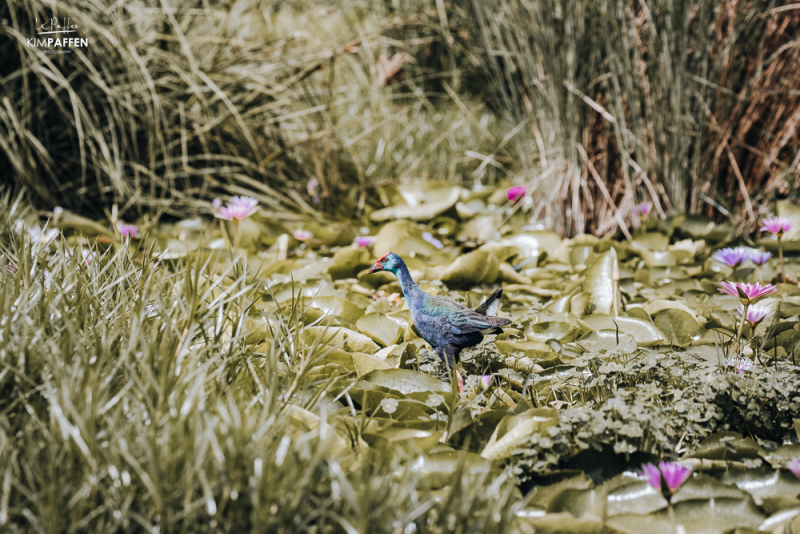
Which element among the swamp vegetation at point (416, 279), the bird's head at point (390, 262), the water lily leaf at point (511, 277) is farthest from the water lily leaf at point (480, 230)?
the bird's head at point (390, 262)

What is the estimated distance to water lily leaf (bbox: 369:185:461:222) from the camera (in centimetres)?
337

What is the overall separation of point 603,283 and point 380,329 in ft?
2.61

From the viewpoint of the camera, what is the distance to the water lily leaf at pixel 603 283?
2.10m

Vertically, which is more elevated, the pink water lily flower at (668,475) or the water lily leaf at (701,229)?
the pink water lily flower at (668,475)

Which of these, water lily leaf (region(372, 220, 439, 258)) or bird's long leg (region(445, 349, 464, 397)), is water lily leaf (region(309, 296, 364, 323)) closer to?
bird's long leg (region(445, 349, 464, 397))

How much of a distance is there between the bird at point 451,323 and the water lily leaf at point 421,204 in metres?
1.68

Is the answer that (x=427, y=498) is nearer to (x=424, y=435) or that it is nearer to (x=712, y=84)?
(x=424, y=435)

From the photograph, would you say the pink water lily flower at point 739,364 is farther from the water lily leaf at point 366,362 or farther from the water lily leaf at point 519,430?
the water lily leaf at point 366,362

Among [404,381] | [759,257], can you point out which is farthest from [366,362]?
[759,257]

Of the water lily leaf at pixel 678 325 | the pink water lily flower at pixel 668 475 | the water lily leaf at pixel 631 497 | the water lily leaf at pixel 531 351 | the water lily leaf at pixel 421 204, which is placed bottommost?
the water lily leaf at pixel 421 204

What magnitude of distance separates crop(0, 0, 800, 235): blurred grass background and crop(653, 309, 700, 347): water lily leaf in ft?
3.78

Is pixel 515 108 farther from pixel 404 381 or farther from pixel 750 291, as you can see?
pixel 404 381

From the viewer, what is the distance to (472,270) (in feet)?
7.82

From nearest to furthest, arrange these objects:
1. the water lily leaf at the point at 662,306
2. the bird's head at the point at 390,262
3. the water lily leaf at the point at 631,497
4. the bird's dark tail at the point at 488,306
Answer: the water lily leaf at the point at 631,497
the bird's dark tail at the point at 488,306
the bird's head at the point at 390,262
the water lily leaf at the point at 662,306
